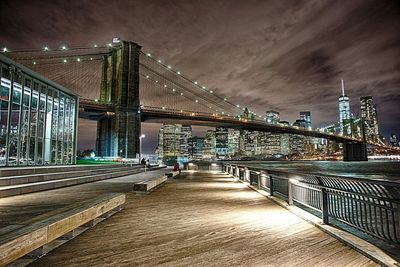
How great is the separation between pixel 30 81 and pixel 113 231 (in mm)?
15291

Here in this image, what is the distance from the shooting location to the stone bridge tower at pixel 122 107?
141 ft

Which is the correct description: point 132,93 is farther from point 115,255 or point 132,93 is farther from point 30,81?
point 115,255

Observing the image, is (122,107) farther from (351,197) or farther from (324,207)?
(351,197)

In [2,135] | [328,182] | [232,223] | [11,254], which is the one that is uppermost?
[2,135]

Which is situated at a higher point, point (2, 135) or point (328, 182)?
point (2, 135)

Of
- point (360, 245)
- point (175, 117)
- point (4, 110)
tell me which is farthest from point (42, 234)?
point (175, 117)

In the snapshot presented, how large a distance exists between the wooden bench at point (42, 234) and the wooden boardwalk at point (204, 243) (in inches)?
7.5

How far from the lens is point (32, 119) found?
56.2ft

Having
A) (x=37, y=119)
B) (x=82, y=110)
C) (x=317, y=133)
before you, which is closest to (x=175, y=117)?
(x=82, y=110)

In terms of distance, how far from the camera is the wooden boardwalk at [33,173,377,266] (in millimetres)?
3752

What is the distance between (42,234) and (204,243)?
7.61 ft

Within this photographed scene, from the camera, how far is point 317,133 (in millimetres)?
75625

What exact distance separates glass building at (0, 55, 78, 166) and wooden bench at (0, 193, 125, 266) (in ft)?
41.8

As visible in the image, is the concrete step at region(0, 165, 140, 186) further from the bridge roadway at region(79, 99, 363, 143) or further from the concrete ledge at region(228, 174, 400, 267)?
the bridge roadway at region(79, 99, 363, 143)
